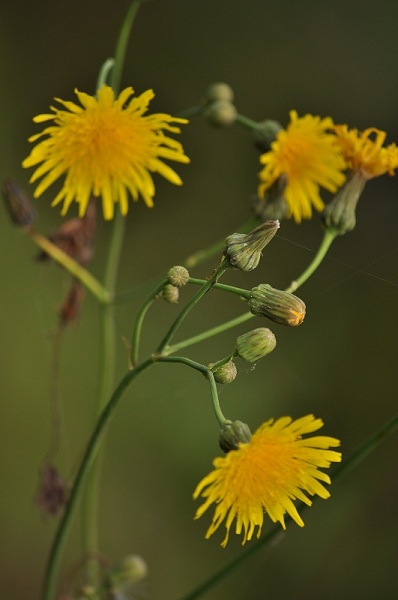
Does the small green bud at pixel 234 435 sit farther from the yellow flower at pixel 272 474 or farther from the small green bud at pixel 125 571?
the small green bud at pixel 125 571

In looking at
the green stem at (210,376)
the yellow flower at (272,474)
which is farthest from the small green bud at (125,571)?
the green stem at (210,376)

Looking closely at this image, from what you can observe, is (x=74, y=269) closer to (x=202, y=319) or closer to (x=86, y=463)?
(x=86, y=463)

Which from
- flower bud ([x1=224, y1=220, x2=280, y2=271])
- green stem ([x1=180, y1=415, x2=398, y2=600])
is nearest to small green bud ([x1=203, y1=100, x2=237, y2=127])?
flower bud ([x1=224, y1=220, x2=280, y2=271])

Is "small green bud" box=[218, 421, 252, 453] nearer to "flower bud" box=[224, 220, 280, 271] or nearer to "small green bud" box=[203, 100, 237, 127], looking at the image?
"flower bud" box=[224, 220, 280, 271]

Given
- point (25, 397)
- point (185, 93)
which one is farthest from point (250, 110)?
point (25, 397)

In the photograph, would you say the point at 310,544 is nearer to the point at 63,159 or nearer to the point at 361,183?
the point at 361,183

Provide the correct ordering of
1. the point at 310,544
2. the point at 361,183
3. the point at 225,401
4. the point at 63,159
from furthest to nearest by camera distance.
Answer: the point at 225,401 < the point at 310,544 < the point at 361,183 < the point at 63,159
